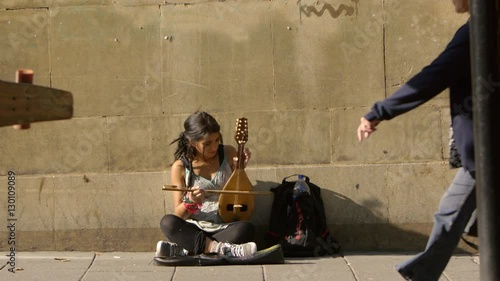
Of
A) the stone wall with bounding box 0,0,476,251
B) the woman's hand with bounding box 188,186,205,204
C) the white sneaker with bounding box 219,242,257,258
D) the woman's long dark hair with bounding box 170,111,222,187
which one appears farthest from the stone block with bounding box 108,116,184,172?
the white sneaker with bounding box 219,242,257,258

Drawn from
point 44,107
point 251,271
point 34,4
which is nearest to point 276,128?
point 251,271

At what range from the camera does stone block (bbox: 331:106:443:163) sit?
22.4 ft

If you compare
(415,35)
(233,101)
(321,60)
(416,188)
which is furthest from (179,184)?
(415,35)

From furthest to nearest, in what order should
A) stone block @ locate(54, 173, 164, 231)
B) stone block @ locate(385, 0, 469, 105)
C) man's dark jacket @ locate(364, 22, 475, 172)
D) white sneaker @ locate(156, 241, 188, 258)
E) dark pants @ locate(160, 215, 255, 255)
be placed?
stone block @ locate(54, 173, 164, 231) → stone block @ locate(385, 0, 469, 105) → dark pants @ locate(160, 215, 255, 255) → white sneaker @ locate(156, 241, 188, 258) → man's dark jacket @ locate(364, 22, 475, 172)

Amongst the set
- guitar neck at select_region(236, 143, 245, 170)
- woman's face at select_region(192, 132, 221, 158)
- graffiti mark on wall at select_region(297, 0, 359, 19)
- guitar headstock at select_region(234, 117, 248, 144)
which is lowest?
guitar neck at select_region(236, 143, 245, 170)

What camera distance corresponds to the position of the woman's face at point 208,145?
6555 mm

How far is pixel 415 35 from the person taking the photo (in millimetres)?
6793

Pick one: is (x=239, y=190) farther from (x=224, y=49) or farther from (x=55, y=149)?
(x=55, y=149)

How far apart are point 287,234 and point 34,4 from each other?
8.19 feet

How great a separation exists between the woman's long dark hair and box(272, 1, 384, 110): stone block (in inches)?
23.2

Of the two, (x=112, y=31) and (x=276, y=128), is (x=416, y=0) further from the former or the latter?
(x=112, y=31)

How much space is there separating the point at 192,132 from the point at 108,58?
90 centimetres

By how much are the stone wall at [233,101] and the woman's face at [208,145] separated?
30 centimetres

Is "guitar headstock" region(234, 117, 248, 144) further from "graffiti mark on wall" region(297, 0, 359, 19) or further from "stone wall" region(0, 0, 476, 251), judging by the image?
"graffiti mark on wall" region(297, 0, 359, 19)
